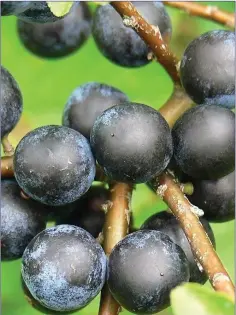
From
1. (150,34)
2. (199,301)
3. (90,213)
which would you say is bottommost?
(90,213)

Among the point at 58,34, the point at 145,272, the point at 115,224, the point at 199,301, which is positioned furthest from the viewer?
the point at 58,34

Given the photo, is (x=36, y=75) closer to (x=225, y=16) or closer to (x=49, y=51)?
(x=49, y=51)

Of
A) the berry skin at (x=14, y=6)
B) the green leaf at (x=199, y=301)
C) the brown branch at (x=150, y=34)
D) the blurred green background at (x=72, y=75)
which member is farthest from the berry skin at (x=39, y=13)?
the blurred green background at (x=72, y=75)

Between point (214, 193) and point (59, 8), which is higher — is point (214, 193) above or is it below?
below

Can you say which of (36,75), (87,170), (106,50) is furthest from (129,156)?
(36,75)

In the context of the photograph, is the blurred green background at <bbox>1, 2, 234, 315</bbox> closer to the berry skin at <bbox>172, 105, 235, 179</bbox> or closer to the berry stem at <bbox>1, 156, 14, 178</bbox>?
the berry stem at <bbox>1, 156, 14, 178</bbox>

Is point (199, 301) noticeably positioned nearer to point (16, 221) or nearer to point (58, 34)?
point (16, 221)

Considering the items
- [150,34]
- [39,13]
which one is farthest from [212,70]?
[39,13]

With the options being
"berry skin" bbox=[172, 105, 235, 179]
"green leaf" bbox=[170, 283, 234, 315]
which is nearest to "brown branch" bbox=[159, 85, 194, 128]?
"berry skin" bbox=[172, 105, 235, 179]
